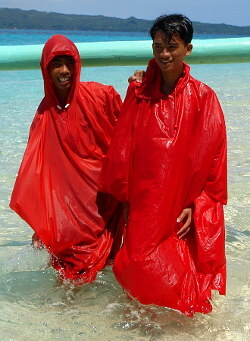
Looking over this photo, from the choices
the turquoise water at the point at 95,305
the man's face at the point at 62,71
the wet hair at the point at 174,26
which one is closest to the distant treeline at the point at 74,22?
the turquoise water at the point at 95,305

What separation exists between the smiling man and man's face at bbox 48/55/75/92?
396 mm

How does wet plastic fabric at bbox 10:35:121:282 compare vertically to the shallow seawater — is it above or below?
above

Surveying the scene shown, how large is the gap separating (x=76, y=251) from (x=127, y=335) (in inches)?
22.1

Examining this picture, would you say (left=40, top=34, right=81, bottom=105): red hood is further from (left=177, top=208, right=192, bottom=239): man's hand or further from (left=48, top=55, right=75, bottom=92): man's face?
(left=177, top=208, right=192, bottom=239): man's hand

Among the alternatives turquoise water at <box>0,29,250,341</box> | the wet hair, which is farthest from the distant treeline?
the wet hair

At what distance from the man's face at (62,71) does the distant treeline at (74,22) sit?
42.0m

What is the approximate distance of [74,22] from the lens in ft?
159

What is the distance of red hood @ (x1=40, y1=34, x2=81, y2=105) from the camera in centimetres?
306

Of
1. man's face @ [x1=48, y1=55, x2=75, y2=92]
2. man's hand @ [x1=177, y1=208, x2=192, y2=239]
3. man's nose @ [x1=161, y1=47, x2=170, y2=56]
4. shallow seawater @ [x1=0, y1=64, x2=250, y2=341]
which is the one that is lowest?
shallow seawater @ [x1=0, y1=64, x2=250, y2=341]

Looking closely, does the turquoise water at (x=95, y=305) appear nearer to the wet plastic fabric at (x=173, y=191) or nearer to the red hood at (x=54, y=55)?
the wet plastic fabric at (x=173, y=191)

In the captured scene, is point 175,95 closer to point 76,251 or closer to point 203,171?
point 203,171

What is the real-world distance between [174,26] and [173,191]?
0.68 meters

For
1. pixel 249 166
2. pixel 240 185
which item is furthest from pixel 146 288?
pixel 249 166

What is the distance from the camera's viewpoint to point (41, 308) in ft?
10.0
